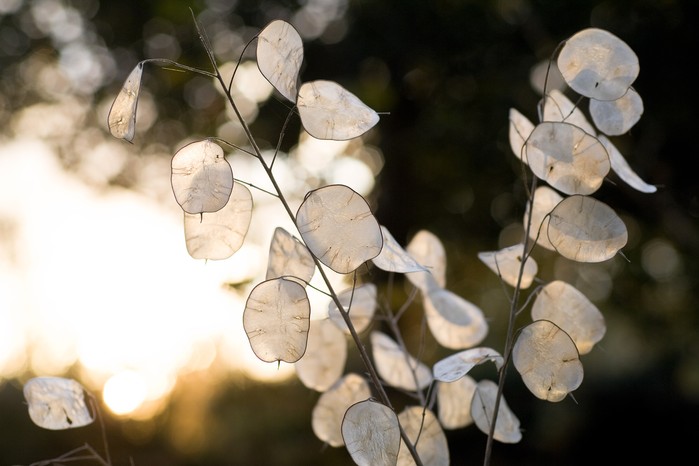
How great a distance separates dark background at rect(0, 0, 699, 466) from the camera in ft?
7.78

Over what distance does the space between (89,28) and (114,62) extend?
158mm

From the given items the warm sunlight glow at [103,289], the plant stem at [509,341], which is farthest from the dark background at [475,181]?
the plant stem at [509,341]

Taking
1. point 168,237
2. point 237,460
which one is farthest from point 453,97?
point 237,460

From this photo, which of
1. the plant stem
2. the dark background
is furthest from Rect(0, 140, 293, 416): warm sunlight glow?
the plant stem

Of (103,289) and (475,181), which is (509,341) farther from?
(103,289)

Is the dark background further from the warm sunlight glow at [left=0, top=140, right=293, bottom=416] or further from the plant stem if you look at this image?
the plant stem

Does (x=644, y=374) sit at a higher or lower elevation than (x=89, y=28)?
lower

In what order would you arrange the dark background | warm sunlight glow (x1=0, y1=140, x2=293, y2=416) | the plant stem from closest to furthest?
1. the plant stem
2. the dark background
3. warm sunlight glow (x1=0, y1=140, x2=293, y2=416)

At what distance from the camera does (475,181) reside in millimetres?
2742

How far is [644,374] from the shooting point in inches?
127

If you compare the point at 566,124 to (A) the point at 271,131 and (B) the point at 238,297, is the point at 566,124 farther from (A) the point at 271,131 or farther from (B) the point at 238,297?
(A) the point at 271,131

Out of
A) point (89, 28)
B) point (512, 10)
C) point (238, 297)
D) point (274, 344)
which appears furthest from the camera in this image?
point (89, 28)

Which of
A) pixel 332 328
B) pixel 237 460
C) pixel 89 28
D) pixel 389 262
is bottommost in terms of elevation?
pixel 237 460

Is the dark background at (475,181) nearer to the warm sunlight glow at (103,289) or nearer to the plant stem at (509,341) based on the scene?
the warm sunlight glow at (103,289)
